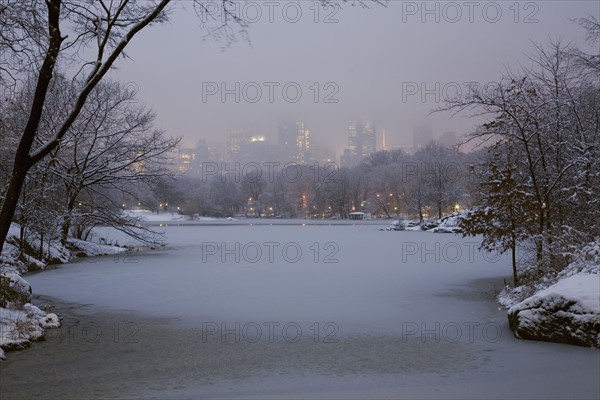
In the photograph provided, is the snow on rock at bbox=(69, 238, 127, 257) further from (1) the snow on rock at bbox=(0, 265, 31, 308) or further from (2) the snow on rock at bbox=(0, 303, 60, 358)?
(2) the snow on rock at bbox=(0, 303, 60, 358)

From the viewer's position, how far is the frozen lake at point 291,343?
289 inches

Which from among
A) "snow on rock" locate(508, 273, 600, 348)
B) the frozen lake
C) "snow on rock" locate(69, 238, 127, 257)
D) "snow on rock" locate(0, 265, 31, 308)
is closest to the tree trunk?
the frozen lake

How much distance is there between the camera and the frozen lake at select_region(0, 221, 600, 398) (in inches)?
289

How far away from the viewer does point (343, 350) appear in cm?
938

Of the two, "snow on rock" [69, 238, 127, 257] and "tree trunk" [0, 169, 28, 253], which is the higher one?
"tree trunk" [0, 169, 28, 253]

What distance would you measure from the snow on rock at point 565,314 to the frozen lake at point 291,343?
0.27m

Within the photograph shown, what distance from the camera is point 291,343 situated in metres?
9.99

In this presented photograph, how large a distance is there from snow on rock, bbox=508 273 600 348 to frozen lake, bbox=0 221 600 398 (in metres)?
0.27

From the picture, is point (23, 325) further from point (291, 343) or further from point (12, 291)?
point (291, 343)

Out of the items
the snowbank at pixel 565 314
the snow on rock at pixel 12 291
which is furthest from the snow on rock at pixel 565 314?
the snow on rock at pixel 12 291

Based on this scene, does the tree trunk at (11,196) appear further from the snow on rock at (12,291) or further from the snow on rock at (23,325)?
the snow on rock at (12,291)

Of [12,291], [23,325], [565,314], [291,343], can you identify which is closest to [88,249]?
[12,291]

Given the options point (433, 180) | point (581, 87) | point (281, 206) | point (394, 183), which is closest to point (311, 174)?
point (281, 206)

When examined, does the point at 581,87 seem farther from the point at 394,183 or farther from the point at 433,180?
the point at 394,183
